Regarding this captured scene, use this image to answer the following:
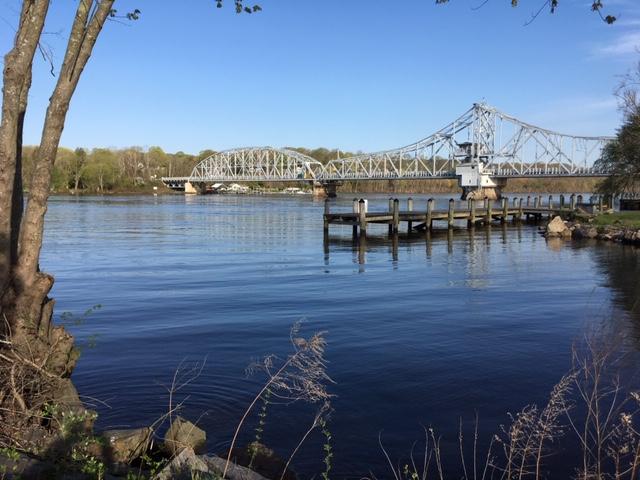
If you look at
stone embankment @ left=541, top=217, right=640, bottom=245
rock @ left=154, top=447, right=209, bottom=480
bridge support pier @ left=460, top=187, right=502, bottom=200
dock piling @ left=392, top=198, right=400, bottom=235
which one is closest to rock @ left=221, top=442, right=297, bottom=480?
rock @ left=154, top=447, right=209, bottom=480

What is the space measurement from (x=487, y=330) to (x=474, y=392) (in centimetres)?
386

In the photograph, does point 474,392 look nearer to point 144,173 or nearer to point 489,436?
point 489,436

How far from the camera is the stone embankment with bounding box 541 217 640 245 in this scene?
3216cm

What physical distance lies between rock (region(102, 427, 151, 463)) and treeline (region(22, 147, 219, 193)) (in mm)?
111490

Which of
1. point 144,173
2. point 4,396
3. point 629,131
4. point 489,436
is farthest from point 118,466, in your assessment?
point 144,173

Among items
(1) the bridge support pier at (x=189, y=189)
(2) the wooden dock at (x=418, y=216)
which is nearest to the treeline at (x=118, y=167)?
(1) the bridge support pier at (x=189, y=189)

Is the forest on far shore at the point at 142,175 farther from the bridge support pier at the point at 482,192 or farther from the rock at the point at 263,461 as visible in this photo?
the rock at the point at 263,461

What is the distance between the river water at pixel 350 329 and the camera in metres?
7.62

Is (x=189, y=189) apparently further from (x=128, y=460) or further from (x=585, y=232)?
(x=128, y=460)

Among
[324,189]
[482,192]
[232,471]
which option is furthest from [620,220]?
[324,189]

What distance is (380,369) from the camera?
957cm

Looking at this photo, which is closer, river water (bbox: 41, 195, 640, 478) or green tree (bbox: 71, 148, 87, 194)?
river water (bbox: 41, 195, 640, 478)

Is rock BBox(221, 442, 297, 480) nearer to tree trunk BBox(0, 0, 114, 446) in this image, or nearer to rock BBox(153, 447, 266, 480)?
rock BBox(153, 447, 266, 480)

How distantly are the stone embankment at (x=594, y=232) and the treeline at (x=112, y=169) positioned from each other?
A: 94.4 m
